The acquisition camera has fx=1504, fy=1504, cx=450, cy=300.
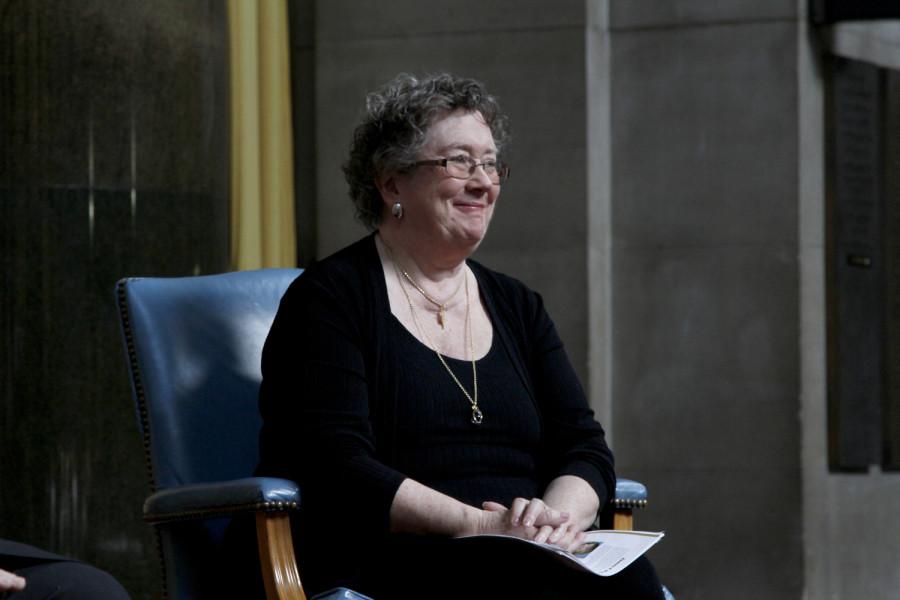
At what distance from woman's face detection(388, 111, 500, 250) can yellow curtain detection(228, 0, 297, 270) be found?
6.28 feet

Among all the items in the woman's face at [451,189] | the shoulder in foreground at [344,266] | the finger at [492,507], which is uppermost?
the woman's face at [451,189]

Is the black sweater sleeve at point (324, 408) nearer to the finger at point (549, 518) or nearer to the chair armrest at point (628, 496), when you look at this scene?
the finger at point (549, 518)

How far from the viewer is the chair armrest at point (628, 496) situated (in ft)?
8.87

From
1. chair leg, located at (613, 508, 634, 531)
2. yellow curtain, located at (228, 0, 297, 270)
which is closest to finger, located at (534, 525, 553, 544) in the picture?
chair leg, located at (613, 508, 634, 531)

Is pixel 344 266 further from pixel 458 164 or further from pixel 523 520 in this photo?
pixel 523 520

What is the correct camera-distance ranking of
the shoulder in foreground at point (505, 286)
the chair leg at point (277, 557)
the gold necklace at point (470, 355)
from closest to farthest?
the chair leg at point (277, 557)
the gold necklace at point (470, 355)
the shoulder in foreground at point (505, 286)

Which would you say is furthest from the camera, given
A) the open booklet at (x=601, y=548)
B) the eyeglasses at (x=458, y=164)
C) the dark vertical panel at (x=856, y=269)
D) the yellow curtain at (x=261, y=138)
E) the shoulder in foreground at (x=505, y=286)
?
the dark vertical panel at (x=856, y=269)

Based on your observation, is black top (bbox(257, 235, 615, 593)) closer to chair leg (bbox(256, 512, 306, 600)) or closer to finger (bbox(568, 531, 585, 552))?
chair leg (bbox(256, 512, 306, 600))

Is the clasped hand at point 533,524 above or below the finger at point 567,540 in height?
above

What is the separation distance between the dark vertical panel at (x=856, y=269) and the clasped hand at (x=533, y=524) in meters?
2.69

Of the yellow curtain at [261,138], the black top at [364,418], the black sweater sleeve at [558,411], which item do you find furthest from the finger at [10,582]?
the yellow curtain at [261,138]

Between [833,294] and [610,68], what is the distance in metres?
1.03

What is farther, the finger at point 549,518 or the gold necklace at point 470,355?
the gold necklace at point 470,355

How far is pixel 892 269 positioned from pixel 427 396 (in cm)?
298
